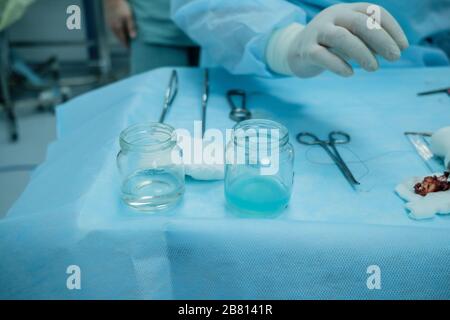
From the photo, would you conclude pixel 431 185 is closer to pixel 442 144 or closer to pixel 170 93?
pixel 442 144

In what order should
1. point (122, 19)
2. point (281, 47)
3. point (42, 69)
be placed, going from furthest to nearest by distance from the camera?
point (42, 69) → point (122, 19) → point (281, 47)

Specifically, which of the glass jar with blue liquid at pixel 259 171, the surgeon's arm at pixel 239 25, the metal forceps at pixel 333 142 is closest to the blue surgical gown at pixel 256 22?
the surgeon's arm at pixel 239 25

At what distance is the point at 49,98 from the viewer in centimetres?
285

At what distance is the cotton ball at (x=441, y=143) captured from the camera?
854 millimetres

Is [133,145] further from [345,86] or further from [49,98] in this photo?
[49,98]

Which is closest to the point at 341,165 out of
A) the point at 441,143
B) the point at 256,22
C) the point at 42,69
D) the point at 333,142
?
the point at 333,142

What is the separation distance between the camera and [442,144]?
867 millimetres

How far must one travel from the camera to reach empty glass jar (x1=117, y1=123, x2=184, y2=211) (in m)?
0.74

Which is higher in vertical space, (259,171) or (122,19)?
(122,19)

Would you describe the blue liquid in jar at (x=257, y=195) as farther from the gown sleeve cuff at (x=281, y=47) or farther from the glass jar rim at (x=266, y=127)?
the gown sleeve cuff at (x=281, y=47)

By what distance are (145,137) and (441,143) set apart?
599 millimetres

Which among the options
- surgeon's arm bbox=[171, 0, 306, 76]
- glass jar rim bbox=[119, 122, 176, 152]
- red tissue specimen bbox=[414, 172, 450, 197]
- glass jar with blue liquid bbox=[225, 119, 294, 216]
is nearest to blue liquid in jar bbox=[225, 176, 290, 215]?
glass jar with blue liquid bbox=[225, 119, 294, 216]

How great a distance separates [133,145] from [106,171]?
4.5 inches
